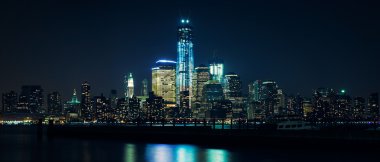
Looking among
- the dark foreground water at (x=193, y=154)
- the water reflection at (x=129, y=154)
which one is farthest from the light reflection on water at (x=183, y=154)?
the water reflection at (x=129, y=154)

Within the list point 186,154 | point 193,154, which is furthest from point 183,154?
point 193,154

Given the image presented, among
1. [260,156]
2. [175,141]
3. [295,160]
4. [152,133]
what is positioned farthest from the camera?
[152,133]

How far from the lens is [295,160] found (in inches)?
1535

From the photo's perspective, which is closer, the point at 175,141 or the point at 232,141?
the point at 232,141

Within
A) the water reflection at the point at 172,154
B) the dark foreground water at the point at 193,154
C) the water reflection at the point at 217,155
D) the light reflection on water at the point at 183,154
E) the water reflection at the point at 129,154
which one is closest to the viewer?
the dark foreground water at the point at 193,154

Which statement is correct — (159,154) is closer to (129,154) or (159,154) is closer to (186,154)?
(186,154)

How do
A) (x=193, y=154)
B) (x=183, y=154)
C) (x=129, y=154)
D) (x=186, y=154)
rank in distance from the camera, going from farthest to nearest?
(x=129, y=154), (x=183, y=154), (x=186, y=154), (x=193, y=154)

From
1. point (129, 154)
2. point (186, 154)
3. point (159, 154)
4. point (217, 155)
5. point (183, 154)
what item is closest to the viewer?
point (217, 155)

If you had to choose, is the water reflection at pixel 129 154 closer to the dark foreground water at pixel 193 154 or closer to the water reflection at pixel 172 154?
the dark foreground water at pixel 193 154

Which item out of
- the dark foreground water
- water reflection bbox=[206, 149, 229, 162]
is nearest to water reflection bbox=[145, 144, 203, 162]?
the dark foreground water

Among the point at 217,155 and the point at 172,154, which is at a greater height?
the point at 217,155

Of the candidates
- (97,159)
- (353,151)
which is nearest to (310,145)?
(353,151)

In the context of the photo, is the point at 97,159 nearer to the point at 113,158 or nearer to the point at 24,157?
the point at 113,158

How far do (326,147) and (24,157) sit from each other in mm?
28413
